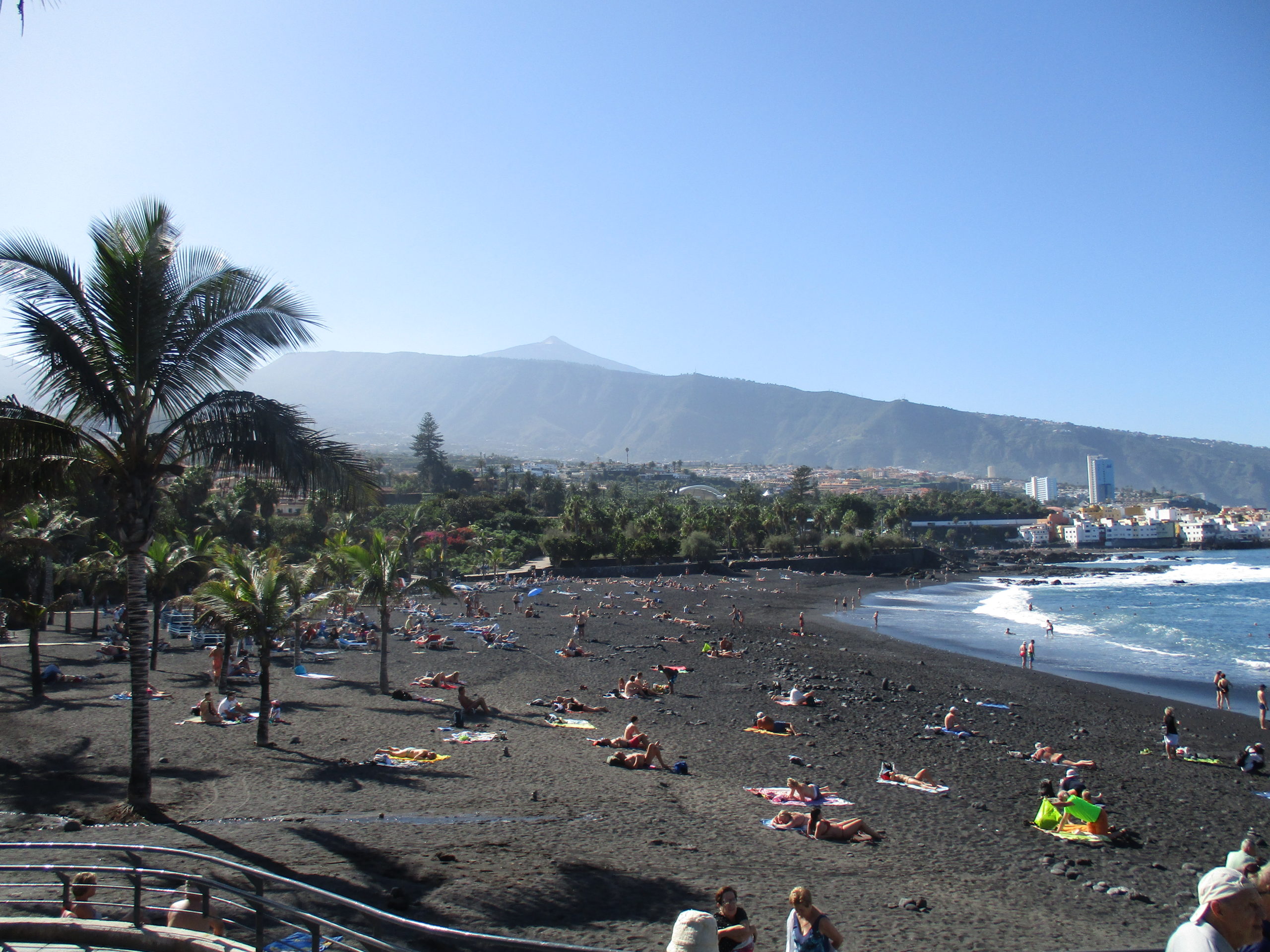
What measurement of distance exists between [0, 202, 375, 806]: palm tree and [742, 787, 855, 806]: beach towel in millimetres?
6015

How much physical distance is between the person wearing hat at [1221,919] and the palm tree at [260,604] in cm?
998

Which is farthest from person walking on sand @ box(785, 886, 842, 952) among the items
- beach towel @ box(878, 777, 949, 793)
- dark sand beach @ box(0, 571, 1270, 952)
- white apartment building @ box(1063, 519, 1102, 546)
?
white apartment building @ box(1063, 519, 1102, 546)

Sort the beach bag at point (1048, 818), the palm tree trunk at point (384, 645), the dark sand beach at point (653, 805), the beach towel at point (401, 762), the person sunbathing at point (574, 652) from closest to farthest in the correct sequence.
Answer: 1. the dark sand beach at point (653, 805)
2. the beach bag at point (1048, 818)
3. the beach towel at point (401, 762)
4. the palm tree trunk at point (384, 645)
5. the person sunbathing at point (574, 652)

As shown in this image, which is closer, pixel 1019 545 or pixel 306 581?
pixel 306 581

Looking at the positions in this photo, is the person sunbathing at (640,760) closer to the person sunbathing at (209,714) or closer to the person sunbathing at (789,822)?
the person sunbathing at (789,822)

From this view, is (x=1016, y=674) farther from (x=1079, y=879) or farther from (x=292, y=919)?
(x=292, y=919)

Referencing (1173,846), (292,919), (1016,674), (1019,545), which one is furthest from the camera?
(1019,545)

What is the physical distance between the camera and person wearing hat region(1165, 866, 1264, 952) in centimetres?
243

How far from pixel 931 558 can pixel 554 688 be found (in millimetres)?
66920

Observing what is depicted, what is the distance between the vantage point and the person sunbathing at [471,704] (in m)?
13.4

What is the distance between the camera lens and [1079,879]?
7582 millimetres

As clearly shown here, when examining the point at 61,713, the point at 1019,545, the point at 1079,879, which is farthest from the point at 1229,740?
the point at 1019,545

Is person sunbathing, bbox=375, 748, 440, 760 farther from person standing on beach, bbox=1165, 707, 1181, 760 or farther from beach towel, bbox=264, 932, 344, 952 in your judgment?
person standing on beach, bbox=1165, 707, 1181, 760

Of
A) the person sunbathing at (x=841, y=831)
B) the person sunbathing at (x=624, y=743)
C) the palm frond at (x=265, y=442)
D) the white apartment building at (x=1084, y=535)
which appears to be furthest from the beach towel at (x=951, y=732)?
the white apartment building at (x=1084, y=535)
